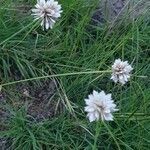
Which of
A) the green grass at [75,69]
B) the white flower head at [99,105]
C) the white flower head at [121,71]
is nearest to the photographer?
the white flower head at [99,105]

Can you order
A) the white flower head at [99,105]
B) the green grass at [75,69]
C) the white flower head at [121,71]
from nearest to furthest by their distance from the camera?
the white flower head at [99,105] → the white flower head at [121,71] → the green grass at [75,69]

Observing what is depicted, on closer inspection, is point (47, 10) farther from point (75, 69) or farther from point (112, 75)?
point (75, 69)

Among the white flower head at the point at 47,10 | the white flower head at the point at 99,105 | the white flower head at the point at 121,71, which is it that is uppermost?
the white flower head at the point at 47,10

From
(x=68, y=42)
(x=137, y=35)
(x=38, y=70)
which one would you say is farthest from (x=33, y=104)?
(x=137, y=35)

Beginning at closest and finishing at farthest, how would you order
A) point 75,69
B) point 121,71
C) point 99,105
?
point 99,105 < point 121,71 < point 75,69

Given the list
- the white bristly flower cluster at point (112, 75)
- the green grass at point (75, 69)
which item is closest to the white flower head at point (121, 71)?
the white bristly flower cluster at point (112, 75)

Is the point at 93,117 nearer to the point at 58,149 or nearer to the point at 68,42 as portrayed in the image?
the point at 58,149

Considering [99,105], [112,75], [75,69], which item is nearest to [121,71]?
[112,75]

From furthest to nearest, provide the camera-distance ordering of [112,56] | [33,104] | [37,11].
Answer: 1. [112,56]
2. [33,104]
3. [37,11]

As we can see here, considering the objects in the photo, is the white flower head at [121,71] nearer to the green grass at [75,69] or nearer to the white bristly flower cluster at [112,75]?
the white bristly flower cluster at [112,75]
